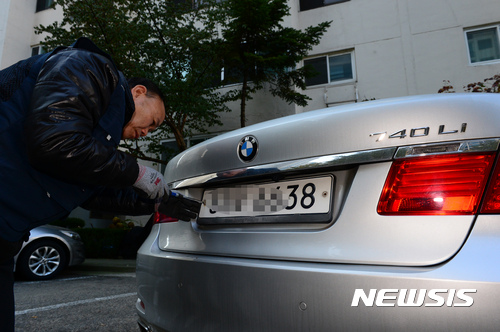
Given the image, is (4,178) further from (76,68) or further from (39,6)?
(39,6)

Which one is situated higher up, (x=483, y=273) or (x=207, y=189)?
(x=207, y=189)

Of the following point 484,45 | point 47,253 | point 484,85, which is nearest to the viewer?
point 47,253

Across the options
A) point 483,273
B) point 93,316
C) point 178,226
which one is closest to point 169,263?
point 178,226

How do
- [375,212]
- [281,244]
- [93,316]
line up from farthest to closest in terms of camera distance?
[93,316], [281,244], [375,212]

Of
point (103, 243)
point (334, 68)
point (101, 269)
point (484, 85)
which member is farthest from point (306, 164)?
point (334, 68)

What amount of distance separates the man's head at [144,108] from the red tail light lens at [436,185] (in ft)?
3.78

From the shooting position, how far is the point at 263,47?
318 inches

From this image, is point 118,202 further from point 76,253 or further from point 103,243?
point 103,243

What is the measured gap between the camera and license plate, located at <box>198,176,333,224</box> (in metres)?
1.12

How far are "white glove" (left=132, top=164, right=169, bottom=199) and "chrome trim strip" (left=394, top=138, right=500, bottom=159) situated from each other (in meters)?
A: 0.89

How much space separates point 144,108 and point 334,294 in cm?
121

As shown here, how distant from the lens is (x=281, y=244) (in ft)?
3.59

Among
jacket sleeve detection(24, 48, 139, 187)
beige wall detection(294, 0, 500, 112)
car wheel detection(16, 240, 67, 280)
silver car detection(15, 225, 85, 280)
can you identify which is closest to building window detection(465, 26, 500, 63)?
beige wall detection(294, 0, 500, 112)

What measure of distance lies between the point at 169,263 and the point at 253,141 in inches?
24.4
